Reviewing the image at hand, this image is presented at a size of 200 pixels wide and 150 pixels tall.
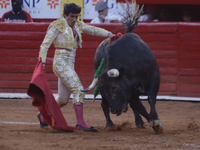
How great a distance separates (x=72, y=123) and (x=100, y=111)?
1.30 meters

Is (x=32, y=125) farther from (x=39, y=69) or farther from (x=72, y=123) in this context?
(x=39, y=69)

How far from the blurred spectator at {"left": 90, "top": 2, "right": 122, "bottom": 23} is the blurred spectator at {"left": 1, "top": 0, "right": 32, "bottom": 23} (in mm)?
1600

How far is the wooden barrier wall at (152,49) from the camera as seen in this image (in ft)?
24.4

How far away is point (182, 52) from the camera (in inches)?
295

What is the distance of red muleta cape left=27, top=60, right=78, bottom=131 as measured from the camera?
13.2ft

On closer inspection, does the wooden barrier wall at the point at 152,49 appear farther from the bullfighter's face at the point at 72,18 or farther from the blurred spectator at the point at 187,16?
the bullfighter's face at the point at 72,18

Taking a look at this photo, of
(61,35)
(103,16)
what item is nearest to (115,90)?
(61,35)

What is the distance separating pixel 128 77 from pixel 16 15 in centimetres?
494

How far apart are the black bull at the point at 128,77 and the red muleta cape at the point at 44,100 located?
558mm

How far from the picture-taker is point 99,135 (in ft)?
13.1

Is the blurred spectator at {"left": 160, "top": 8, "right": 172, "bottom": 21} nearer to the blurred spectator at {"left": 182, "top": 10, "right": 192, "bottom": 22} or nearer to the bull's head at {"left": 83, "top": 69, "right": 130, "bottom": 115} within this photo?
the blurred spectator at {"left": 182, "top": 10, "right": 192, "bottom": 22}

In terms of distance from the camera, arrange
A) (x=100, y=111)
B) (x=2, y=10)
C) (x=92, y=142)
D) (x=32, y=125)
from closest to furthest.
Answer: (x=92, y=142) → (x=32, y=125) → (x=100, y=111) → (x=2, y=10)

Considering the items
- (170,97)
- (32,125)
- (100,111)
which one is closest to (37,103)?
(32,125)

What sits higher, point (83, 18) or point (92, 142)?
point (83, 18)
